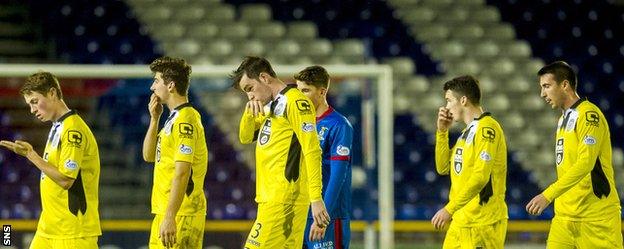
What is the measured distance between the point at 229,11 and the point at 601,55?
5.09 m

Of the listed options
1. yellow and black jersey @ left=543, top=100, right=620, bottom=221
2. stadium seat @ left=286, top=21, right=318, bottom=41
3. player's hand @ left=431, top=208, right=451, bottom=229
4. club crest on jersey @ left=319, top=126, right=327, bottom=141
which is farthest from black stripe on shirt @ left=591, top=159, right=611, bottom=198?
stadium seat @ left=286, top=21, right=318, bottom=41

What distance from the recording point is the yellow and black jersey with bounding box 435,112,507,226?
7512 millimetres

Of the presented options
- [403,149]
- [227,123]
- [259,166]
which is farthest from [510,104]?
[259,166]

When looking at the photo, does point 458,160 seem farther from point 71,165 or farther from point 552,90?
point 71,165

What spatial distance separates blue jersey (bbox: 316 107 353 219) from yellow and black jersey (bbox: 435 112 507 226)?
2.24 ft

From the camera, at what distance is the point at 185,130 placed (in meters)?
6.91

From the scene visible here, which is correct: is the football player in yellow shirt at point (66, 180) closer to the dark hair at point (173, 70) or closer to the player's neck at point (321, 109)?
the dark hair at point (173, 70)

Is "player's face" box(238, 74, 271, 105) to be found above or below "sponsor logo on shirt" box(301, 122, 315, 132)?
above

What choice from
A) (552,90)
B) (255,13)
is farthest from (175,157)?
(255,13)

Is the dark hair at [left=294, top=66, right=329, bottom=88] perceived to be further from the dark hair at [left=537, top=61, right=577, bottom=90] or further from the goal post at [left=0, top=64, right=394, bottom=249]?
the goal post at [left=0, top=64, right=394, bottom=249]

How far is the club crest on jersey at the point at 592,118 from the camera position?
7.58 meters

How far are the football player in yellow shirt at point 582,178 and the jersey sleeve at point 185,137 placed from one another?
2262 mm

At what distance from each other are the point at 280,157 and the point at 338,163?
856mm

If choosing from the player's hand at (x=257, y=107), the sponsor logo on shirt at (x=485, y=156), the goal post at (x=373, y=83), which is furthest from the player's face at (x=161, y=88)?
the goal post at (x=373, y=83)
